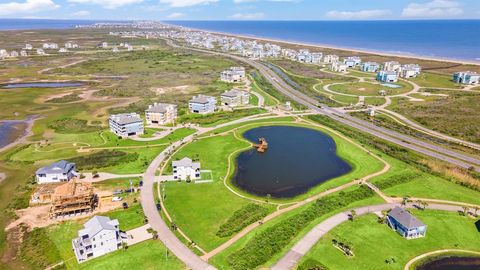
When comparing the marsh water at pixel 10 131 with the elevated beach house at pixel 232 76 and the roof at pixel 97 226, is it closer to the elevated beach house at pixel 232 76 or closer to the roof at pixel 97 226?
the roof at pixel 97 226

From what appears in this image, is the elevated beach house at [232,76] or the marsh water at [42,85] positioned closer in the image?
the marsh water at [42,85]

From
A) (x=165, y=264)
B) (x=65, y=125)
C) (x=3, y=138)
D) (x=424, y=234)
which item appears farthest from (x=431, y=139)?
(x=3, y=138)

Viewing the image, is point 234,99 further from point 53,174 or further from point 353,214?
point 353,214

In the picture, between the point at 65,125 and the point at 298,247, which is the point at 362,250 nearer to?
the point at 298,247

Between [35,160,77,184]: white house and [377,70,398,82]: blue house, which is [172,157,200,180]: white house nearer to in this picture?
[35,160,77,184]: white house

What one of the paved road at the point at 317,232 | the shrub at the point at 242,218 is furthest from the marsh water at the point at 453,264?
the shrub at the point at 242,218

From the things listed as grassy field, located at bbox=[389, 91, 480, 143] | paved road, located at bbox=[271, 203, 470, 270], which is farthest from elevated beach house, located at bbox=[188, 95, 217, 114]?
paved road, located at bbox=[271, 203, 470, 270]
